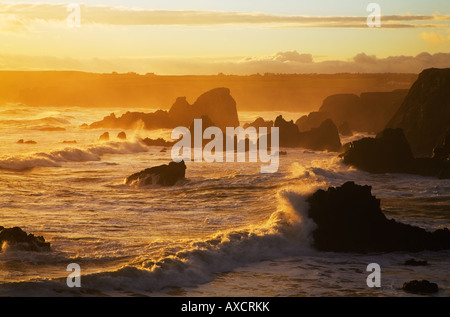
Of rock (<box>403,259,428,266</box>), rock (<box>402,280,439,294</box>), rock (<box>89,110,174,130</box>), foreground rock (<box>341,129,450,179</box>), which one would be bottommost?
rock (<box>402,280,439,294</box>)

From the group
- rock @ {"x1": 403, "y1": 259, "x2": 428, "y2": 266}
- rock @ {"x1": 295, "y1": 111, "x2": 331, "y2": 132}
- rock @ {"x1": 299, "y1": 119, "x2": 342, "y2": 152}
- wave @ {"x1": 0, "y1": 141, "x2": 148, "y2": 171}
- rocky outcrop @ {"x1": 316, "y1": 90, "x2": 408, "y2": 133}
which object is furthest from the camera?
rocky outcrop @ {"x1": 316, "y1": 90, "x2": 408, "y2": 133}

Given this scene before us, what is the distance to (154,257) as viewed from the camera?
23.5m

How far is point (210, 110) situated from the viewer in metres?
114

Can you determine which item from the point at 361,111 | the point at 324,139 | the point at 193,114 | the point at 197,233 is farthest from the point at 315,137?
the point at 197,233

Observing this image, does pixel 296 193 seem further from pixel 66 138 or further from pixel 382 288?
pixel 66 138

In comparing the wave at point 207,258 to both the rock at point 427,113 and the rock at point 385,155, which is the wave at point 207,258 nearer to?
the rock at point 385,155

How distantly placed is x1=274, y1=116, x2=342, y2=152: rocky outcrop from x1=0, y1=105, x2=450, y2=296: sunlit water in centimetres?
2553

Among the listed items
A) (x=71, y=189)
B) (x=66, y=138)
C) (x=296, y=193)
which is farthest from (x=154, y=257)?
(x=66, y=138)

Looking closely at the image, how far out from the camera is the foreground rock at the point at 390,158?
52.4 m

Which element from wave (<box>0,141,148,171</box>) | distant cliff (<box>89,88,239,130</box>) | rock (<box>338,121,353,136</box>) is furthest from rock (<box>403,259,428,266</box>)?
distant cliff (<box>89,88,239,130</box>)

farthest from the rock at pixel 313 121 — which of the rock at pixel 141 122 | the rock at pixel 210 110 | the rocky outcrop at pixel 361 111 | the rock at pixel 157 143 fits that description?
the rock at pixel 157 143

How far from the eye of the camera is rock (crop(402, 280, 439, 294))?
812 inches

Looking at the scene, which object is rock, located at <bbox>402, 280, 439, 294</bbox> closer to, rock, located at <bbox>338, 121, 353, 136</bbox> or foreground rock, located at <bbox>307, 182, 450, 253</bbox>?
Result: foreground rock, located at <bbox>307, 182, 450, 253</bbox>

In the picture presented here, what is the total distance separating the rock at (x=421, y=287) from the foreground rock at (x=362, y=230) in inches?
209
